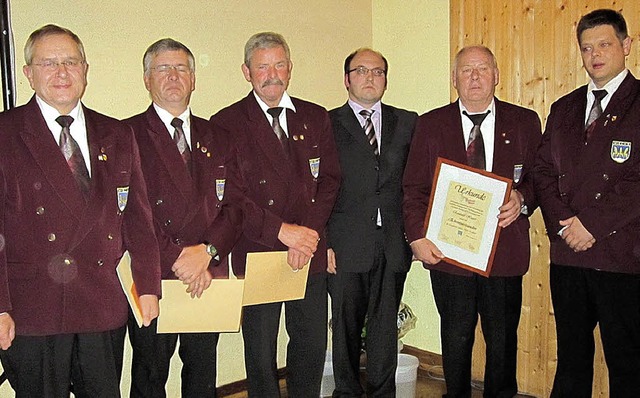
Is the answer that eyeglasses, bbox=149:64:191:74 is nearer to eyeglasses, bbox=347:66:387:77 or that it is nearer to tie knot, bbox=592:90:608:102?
eyeglasses, bbox=347:66:387:77

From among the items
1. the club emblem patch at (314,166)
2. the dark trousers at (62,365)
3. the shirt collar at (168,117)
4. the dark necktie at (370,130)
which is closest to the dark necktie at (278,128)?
the club emblem patch at (314,166)

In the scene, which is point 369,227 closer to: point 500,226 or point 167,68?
point 500,226

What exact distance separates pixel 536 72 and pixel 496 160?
948mm

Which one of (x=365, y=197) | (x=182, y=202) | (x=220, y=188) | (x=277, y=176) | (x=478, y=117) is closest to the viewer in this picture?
(x=182, y=202)

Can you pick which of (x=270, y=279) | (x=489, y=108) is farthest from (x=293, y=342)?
(x=489, y=108)

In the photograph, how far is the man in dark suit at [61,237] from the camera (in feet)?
6.81

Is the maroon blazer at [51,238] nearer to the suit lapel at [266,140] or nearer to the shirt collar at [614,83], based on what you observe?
the suit lapel at [266,140]

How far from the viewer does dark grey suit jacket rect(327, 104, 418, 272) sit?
306 cm

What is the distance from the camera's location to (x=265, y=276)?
2701 mm

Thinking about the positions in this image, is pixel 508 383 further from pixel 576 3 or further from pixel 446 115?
pixel 576 3

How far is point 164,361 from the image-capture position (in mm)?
2568

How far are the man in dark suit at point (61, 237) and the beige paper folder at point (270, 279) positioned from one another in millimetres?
489

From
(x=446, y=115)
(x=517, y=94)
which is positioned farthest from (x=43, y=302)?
(x=517, y=94)

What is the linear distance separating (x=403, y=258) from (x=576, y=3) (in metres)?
1.66
